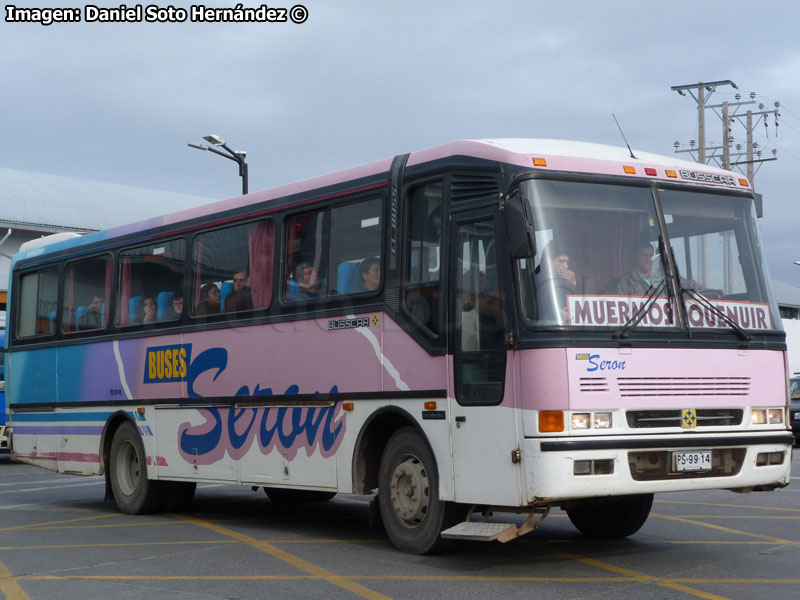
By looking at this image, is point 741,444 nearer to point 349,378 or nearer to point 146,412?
point 349,378

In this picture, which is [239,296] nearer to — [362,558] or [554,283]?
[362,558]

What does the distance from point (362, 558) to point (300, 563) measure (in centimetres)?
52

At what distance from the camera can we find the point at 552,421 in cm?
835

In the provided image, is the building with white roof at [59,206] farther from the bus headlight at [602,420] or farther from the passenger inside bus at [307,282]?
the bus headlight at [602,420]

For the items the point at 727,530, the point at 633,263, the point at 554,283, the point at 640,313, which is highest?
the point at 633,263

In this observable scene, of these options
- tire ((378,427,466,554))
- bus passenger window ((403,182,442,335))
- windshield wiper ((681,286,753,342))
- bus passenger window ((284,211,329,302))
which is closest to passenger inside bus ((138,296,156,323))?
bus passenger window ((284,211,329,302))

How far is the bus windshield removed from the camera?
863 cm

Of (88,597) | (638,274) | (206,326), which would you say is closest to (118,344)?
(206,326)

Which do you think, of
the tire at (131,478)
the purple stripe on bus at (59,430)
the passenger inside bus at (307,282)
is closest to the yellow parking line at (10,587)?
the passenger inside bus at (307,282)

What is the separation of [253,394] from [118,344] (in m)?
3.09

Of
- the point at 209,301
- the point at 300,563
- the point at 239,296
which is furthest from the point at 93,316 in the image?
the point at 300,563

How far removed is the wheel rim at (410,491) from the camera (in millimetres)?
9586

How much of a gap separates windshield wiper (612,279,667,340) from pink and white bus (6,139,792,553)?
2 cm

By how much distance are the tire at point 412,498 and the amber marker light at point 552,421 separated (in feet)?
4.26
